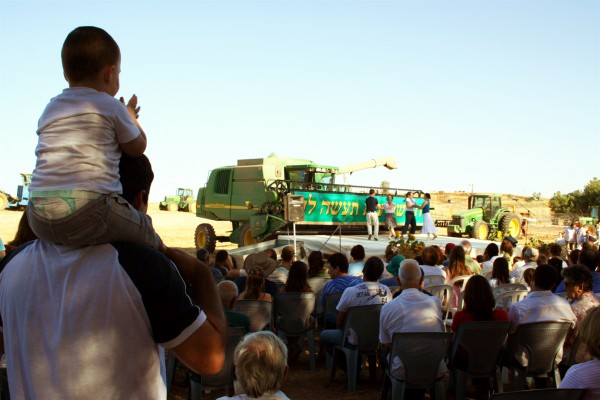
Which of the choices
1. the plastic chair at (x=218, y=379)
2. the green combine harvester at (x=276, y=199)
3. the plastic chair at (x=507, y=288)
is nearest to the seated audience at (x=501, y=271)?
the plastic chair at (x=507, y=288)

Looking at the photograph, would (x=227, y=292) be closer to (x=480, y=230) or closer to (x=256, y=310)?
(x=256, y=310)

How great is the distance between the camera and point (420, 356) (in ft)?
16.9

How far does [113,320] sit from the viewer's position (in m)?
1.60

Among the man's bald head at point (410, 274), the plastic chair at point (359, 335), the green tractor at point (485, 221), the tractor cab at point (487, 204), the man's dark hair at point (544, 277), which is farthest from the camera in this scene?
the tractor cab at point (487, 204)

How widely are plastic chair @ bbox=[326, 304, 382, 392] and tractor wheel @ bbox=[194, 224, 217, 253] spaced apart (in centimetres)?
1373

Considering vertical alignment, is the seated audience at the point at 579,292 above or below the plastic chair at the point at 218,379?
above

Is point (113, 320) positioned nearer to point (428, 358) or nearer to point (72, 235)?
point (72, 235)

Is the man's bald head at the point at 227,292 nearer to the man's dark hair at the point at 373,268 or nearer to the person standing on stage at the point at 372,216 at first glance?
the man's dark hair at the point at 373,268

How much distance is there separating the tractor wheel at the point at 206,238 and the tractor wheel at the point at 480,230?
1141 cm

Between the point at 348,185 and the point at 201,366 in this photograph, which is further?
the point at 348,185

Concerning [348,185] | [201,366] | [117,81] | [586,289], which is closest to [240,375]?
[201,366]

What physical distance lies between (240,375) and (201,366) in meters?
0.86

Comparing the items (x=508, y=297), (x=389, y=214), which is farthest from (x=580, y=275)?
(x=389, y=214)

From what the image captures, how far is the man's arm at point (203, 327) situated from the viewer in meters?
1.69
